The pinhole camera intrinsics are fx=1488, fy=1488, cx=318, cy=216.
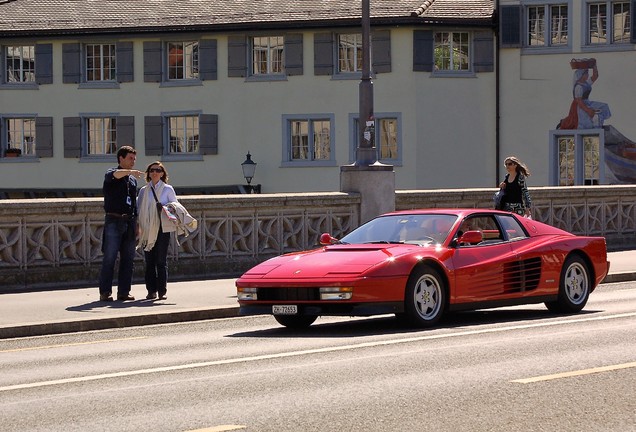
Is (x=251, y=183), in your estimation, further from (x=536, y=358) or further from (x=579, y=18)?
(x=536, y=358)

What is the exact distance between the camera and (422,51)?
45.8 m

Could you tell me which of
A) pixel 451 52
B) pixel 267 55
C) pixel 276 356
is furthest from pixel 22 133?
pixel 276 356

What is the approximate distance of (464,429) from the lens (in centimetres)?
862

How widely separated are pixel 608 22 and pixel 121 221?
30000 millimetres

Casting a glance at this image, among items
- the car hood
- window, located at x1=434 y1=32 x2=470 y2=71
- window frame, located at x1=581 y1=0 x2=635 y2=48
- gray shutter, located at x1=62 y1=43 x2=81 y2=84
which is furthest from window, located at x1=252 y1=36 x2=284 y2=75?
the car hood

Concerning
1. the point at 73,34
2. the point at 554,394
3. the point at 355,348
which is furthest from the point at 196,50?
the point at 554,394

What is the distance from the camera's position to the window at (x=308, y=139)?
47219mm

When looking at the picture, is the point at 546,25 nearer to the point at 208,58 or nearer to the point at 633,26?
the point at 633,26

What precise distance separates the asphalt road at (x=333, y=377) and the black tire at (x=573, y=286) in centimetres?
57

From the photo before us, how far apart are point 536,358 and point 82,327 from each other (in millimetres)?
6046

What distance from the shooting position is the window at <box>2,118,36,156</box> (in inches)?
1959

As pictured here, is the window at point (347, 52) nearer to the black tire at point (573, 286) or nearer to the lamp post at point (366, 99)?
the lamp post at point (366, 99)

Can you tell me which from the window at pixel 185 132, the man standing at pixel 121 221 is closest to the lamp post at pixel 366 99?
the man standing at pixel 121 221

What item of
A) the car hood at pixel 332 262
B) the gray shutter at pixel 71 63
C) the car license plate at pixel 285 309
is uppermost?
the gray shutter at pixel 71 63
